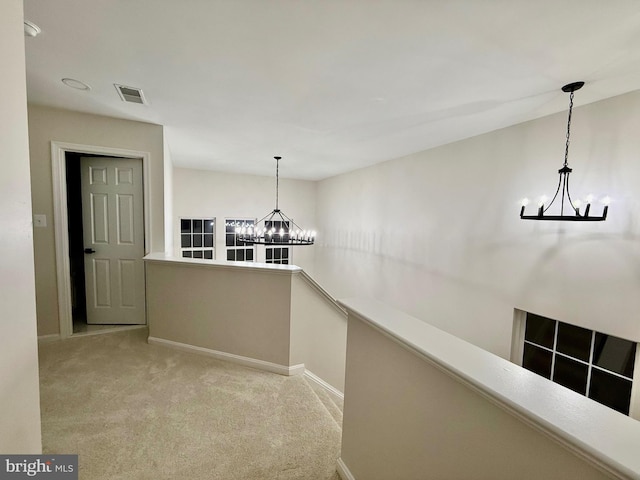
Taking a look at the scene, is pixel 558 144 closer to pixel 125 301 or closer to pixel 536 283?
pixel 536 283

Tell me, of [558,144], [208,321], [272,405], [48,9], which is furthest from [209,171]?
[558,144]

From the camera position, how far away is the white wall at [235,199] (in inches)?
249

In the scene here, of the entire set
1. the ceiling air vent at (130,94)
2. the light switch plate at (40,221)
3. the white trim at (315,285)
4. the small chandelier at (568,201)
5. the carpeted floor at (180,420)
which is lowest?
the carpeted floor at (180,420)

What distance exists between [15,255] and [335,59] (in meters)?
2.00

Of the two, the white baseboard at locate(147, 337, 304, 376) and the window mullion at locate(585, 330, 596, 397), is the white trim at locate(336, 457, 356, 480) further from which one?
the window mullion at locate(585, 330, 596, 397)

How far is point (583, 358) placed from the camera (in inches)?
105

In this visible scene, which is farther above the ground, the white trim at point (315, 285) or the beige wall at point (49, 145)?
the beige wall at point (49, 145)

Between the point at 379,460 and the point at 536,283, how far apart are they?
2.64m

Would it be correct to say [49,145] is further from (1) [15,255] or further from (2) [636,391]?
(2) [636,391]

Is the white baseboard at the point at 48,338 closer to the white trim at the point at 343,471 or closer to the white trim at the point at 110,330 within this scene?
the white trim at the point at 110,330

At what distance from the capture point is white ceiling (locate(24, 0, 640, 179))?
1493 millimetres

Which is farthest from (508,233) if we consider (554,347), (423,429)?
(423,429)

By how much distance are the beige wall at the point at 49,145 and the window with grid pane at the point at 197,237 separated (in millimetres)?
3491

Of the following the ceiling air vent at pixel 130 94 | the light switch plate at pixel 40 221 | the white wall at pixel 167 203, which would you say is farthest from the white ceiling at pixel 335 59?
the light switch plate at pixel 40 221
